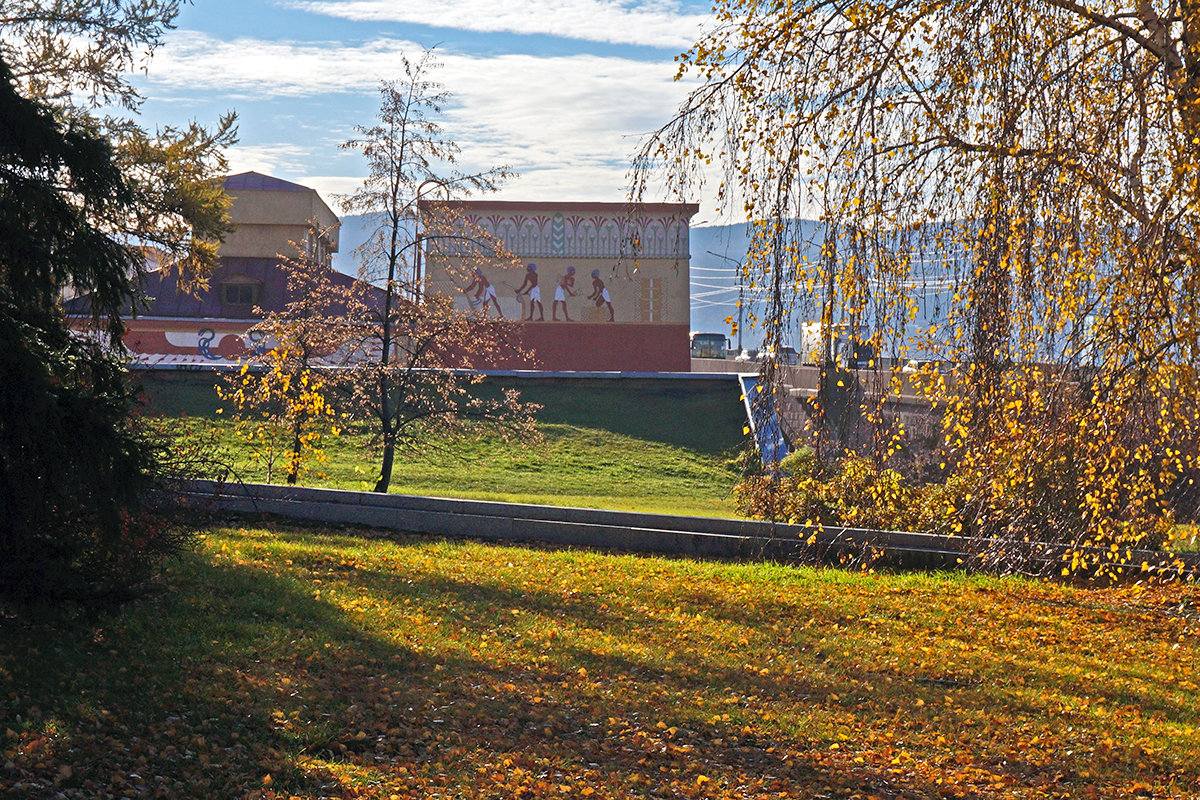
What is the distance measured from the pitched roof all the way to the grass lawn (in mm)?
33911

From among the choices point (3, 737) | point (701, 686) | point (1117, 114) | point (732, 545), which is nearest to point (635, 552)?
point (732, 545)

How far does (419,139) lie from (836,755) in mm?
14203

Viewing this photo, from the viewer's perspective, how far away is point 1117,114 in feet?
23.1

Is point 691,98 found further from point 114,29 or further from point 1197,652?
point 114,29

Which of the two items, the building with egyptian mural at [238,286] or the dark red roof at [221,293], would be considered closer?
→ the building with egyptian mural at [238,286]

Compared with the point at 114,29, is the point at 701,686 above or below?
below

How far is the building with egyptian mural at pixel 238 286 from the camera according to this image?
127 feet

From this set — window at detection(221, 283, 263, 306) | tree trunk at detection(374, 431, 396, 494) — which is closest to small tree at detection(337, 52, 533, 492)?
tree trunk at detection(374, 431, 396, 494)

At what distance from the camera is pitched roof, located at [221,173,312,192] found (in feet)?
139

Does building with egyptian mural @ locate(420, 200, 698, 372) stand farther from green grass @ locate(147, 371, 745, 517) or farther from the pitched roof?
the pitched roof

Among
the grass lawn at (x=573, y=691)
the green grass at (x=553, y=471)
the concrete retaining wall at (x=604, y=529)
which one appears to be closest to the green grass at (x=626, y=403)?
the green grass at (x=553, y=471)

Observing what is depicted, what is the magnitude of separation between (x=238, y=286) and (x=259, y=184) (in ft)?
16.5

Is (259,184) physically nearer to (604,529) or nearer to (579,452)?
(579,452)

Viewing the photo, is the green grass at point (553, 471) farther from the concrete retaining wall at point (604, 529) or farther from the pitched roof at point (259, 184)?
the pitched roof at point (259, 184)
